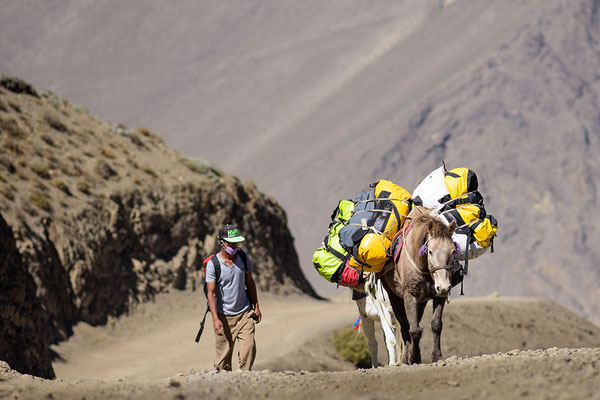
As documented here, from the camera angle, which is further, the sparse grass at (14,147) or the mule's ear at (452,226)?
the sparse grass at (14,147)

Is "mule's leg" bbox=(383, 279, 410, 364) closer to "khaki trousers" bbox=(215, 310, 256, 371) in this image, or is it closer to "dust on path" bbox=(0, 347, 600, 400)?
"khaki trousers" bbox=(215, 310, 256, 371)

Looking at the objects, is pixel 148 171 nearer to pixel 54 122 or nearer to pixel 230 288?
pixel 54 122

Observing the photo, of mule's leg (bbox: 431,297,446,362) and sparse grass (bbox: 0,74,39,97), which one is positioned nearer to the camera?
mule's leg (bbox: 431,297,446,362)

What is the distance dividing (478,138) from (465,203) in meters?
99.1

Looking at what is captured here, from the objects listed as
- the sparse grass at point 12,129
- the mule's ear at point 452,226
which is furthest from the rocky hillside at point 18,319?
the sparse grass at point 12,129

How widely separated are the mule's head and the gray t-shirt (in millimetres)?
2268

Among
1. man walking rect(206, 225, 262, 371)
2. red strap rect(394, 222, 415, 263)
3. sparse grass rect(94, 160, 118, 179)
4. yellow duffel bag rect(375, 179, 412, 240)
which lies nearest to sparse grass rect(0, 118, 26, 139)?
sparse grass rect(94, 160, 118, 179)

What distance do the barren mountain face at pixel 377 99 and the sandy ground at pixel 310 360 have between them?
6615 cm

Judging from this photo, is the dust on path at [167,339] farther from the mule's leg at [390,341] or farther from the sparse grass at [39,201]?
the mule's leg at [390,341]

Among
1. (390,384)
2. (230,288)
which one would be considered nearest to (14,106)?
(230,288)

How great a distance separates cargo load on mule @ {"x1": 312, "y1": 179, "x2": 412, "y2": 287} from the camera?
998 cm

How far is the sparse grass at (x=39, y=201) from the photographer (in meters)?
22.3

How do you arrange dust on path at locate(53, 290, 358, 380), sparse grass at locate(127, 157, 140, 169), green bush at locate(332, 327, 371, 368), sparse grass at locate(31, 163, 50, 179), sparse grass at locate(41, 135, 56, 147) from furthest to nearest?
sparse grass at locate(127, 157, 140, 169)
sparse grass at locate(41, 135, 56, 147)
sparse grass at locate(31, 163, 50, 179)
green bush at locate(332, 327, 371, 368)
dust on path at locate(53, 290, 358, 380)

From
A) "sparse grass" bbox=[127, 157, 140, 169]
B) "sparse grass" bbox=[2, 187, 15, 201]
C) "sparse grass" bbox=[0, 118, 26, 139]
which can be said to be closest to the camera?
"sparse grass" bbox=[2, 187, 15, 201]
